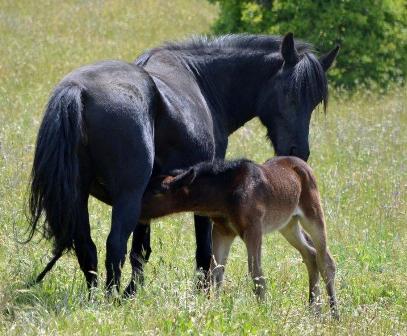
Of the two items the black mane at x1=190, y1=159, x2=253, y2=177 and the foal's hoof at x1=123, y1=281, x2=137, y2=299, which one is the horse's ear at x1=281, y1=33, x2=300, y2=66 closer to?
the black mane at x1=190, y1=159, x2=253, y2=177

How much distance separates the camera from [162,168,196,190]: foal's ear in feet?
19.1

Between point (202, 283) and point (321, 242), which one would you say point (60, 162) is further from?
point (321, 242)

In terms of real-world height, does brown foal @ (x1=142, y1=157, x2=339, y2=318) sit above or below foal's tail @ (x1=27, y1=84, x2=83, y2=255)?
below

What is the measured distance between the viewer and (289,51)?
766 centimetres

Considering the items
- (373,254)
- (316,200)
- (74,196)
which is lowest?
(373,254)

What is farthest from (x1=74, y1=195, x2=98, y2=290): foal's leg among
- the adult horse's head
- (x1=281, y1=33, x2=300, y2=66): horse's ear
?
(x1=281, y1=33, x2=300, y2=66): horse's ear

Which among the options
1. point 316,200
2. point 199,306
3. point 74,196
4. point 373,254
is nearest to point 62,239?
point 74,196

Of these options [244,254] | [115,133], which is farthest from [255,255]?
[244,254]

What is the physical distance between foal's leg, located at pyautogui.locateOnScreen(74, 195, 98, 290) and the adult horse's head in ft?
7.31

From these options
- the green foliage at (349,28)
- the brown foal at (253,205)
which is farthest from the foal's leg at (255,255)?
the green foliage at (349,28)

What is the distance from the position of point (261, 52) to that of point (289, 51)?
13.2 inches

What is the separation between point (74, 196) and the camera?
570 cm

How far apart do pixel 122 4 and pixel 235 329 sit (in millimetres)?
22470

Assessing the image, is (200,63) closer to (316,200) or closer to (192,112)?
(192,112)
